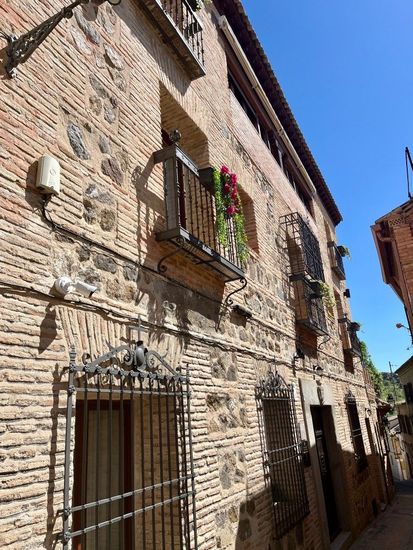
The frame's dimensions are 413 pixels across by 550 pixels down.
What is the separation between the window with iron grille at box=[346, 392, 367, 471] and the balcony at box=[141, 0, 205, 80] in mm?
8167

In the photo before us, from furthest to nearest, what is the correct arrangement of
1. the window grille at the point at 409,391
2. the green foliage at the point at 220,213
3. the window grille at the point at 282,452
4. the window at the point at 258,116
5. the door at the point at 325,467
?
the window grille at the point at 409,391 → the door at the point at 325,467 → the window at the point at 258,116 → the window grille at the point at 282,452 → the green foliage at the point at 220,213

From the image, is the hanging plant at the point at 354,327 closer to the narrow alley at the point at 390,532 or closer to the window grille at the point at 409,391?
the narrow alley at the point at 390,532

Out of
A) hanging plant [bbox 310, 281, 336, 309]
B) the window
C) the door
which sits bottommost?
the door

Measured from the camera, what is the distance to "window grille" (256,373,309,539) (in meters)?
4.95

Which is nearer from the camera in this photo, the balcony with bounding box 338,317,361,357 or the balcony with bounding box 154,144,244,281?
the balcony with bounding box 154,144,244,281

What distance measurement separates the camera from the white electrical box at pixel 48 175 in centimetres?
256

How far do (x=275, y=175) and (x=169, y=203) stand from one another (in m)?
4.92

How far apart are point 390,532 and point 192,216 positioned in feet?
26.5

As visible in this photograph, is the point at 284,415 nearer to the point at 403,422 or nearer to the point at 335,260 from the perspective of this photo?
the point at 335,260

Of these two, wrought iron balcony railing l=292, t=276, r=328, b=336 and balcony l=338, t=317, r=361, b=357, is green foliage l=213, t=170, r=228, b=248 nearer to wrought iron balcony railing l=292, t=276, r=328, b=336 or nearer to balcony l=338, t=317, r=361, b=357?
wrought iron balcony railing l=292, t=276, r=328, b=336

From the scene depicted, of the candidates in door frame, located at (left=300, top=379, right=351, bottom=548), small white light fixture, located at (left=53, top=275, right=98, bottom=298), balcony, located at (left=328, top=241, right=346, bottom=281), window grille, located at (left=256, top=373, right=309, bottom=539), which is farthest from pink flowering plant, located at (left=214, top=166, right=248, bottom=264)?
balcony, located at (left=328, top=241, right=346, bottom=281)

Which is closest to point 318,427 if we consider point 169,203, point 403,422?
point 169,203

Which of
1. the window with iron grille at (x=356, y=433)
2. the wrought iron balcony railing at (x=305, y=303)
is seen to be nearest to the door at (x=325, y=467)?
the wrought iron balcony railing at (x=305, y=303)

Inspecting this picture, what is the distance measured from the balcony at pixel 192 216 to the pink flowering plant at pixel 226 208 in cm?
5
